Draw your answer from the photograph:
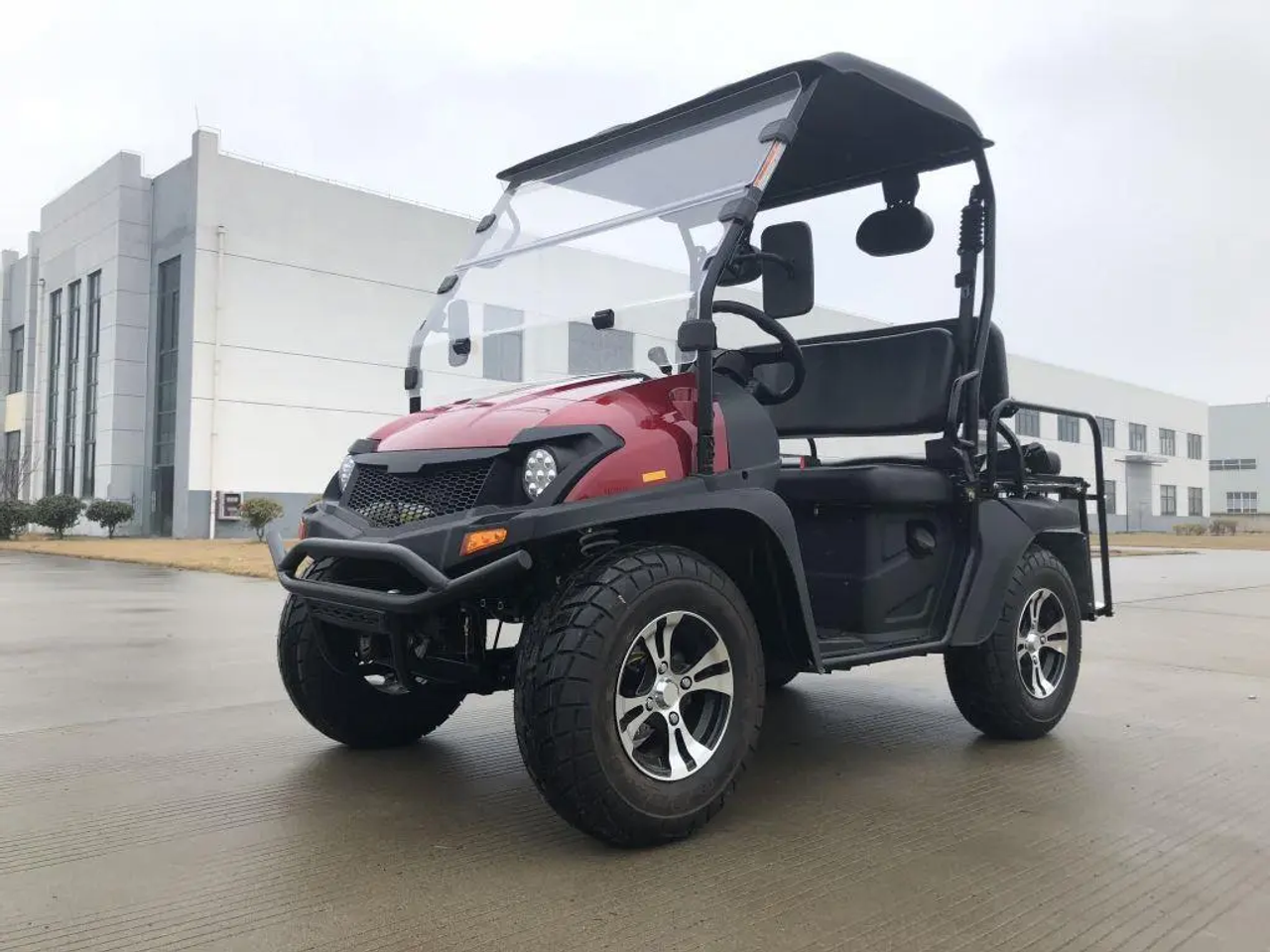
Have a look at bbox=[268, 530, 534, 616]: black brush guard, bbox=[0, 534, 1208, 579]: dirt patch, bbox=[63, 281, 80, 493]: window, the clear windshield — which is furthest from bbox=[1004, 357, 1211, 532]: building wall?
bbox=[268, 530, 534, 616]: black brush guard

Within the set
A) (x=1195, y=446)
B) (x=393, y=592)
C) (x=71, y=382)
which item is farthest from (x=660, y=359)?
(x=1195, y=446)

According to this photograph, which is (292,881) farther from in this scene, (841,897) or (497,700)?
(497,700)

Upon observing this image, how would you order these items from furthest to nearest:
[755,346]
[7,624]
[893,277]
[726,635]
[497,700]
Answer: [7,624] < [497,700] < [893,277] < [755,346] < [726,635]

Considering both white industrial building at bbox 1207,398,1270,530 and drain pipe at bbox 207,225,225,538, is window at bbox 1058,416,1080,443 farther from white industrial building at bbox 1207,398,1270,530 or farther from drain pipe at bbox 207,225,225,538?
drain pipe at bbox 207,225,225,538

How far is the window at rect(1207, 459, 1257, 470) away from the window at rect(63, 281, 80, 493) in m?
88.7

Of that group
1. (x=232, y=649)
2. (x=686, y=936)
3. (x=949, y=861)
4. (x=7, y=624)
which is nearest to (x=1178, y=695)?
(x=949, y=861)

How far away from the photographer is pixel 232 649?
809 centimetres

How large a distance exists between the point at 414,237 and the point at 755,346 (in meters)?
32.5

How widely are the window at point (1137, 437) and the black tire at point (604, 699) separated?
2772 inches

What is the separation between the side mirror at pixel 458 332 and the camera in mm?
4848

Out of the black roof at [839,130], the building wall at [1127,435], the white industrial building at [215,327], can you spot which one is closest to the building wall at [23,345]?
the white industrial building at [215,327]

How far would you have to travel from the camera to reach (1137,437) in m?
68.1

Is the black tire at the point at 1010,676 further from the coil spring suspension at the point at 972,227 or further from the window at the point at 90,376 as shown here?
the window at the point at 90,376

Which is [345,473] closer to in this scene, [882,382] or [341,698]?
[341,698]
